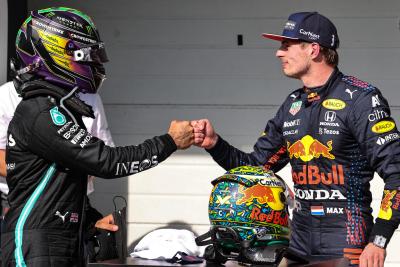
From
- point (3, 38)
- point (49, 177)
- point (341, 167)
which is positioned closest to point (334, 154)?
point (341, 167)

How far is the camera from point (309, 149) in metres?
4.20

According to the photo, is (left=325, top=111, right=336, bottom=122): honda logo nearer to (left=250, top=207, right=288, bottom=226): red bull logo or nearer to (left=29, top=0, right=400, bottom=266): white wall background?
(left=250, top=207, right=288, bottom=226): red bull logo

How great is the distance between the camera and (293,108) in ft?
14.5

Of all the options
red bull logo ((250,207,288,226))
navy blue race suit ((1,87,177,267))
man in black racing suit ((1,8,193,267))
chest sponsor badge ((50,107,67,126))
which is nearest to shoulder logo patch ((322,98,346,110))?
red bull logo ((250,207,288,226))

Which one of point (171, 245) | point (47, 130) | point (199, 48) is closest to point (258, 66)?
point (199, 48)

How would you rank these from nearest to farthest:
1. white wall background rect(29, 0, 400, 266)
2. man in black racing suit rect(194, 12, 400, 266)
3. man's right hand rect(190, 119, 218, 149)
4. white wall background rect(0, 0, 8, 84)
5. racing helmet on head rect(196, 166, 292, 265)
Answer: racing helmet on head rect(196, 166, 292, 265), man in black racing suit rect(194, 12, 400, 266), man's right hand rect(190, 119, 218, 149), white wall background rect(0, 0, 8, 84), white wall background rect(29, 0, 400, 266)

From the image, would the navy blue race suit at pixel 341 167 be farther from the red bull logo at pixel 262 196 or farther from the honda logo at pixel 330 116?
the red bull logo at pixel 262 196

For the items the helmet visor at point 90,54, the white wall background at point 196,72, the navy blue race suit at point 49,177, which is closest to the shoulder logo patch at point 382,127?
the navy blue race suit at point 49,177

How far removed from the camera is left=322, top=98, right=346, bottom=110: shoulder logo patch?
4170 millimetres

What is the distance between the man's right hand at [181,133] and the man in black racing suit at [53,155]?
0.31 ft

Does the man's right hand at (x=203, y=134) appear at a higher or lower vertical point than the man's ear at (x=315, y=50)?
lower

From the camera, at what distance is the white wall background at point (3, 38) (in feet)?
21.2

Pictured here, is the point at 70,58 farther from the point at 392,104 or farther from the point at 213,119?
the point at 392,104

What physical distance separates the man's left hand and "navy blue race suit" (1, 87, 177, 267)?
1127mm
